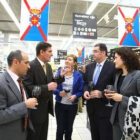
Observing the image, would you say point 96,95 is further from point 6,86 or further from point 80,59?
point 80,59

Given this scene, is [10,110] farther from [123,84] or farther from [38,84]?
[123,84]

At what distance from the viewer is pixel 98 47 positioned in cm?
245

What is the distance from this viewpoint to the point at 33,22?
2.89 meters

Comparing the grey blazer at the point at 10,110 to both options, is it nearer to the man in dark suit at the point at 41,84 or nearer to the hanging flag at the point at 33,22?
the man in dark suit at the point at 41,84

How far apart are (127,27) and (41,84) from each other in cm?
300

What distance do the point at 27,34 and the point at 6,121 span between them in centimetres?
191

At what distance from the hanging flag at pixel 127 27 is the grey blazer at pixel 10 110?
10.5 feet

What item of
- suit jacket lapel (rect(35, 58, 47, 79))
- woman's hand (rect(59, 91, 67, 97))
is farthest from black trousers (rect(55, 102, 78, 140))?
suit jacket lapel (rect(35, 58, 47, 79))

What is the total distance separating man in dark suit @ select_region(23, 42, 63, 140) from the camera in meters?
2.00

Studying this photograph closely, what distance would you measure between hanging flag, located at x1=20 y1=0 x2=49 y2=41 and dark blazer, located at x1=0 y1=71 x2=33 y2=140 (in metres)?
1.53

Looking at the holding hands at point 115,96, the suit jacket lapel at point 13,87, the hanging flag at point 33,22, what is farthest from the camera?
the hanging flag at point 33,22

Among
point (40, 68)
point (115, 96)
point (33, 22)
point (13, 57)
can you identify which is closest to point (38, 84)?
point (40, 68)

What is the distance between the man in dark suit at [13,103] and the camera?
1.35 meters

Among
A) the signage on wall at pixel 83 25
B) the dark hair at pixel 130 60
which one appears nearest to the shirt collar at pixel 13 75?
the dark hair at pixel 130 60
